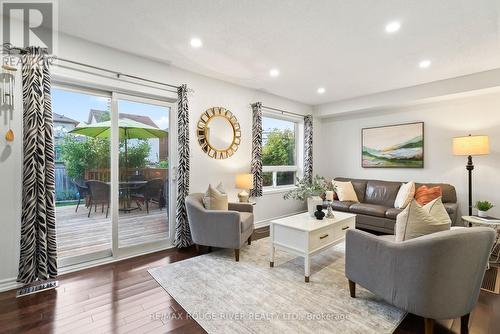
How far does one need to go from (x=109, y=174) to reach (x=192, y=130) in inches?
51.4

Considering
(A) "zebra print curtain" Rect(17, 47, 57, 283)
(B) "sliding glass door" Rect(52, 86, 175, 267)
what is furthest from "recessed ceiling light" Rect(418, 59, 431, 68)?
(A) "zebra print curtain" Rect(17, 47, 57, 283)

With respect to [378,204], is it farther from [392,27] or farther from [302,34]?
[302,34]

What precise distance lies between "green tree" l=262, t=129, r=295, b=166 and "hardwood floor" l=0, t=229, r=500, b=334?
3215 millimetres

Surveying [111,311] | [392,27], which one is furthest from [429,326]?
[392,27]

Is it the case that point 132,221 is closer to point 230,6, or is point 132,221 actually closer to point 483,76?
point 230,6

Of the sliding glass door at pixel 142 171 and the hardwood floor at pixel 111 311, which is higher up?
the sliding glass door at pixel 142 171

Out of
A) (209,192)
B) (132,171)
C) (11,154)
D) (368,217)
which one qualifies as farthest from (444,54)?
(11,154)

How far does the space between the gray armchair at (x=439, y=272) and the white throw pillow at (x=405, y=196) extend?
2.52 m

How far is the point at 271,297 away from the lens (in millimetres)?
2240

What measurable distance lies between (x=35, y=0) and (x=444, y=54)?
14.9 ft

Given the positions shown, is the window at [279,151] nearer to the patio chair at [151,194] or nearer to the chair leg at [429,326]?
the patio chair at [151,194]

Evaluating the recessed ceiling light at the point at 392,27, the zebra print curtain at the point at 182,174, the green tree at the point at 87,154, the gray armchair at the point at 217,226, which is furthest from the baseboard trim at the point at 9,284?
the recessed ceiling light at the point at 392,27

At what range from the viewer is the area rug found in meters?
1.86

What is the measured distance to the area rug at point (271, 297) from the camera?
1861 mm
